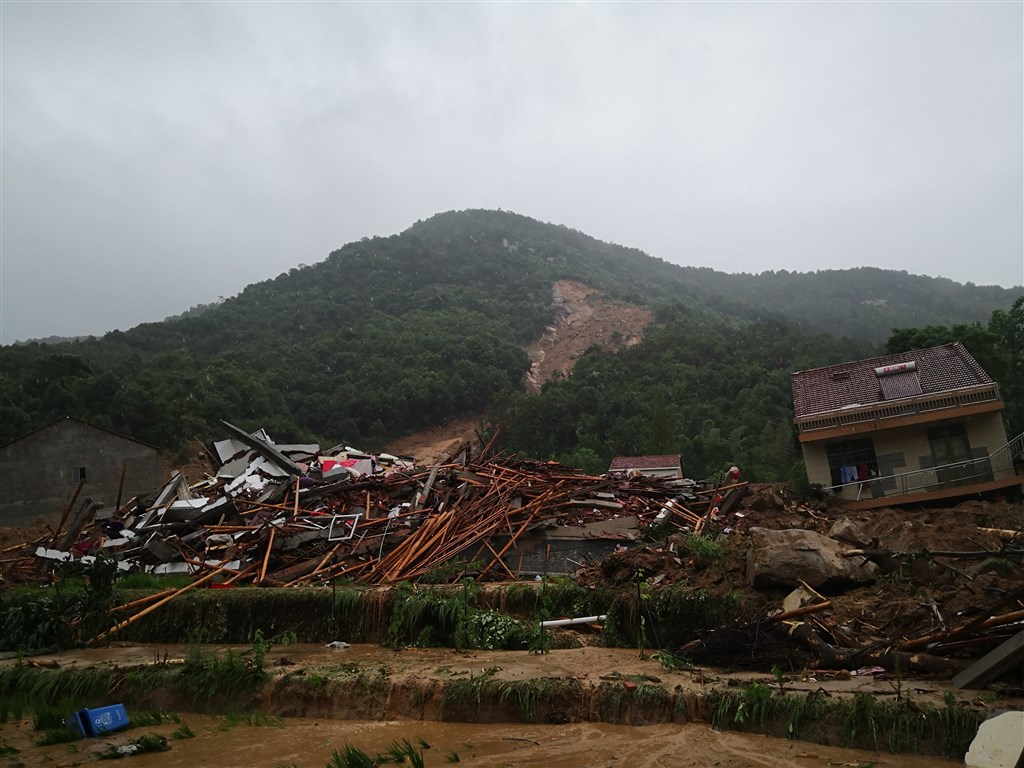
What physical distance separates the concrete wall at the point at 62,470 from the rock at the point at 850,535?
18763 millimetres

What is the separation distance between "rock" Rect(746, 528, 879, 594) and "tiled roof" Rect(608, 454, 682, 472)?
15817mm

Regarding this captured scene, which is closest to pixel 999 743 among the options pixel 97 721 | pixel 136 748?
pixel 136 748

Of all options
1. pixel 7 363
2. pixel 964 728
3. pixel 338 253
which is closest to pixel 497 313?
pixel 338 253

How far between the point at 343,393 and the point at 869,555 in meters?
40.9

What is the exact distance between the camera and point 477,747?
20.7 feet

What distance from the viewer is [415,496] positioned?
1452 cm

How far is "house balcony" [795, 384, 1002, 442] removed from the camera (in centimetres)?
1920

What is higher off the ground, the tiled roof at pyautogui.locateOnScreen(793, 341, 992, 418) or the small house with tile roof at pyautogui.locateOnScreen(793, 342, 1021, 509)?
the tiled roof at pyautogui.locateOnScreen(793, 341, 992, 418)

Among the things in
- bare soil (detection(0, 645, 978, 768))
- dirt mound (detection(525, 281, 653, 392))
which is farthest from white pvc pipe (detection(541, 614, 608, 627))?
dirt mound (detection(525, 281, 653, 392))

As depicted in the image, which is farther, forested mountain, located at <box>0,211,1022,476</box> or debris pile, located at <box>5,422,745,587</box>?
forested mountain, located at <box>0,211,1022,476</box>

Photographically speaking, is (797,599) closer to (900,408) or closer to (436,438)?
(900,408)

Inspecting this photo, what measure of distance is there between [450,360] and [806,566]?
1837 inches

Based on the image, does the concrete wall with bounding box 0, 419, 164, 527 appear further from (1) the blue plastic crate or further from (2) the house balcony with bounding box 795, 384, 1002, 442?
(2) the house balcony with bounding box 795, 384, 1002, 442

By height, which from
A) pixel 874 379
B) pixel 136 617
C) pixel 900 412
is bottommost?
pixel 136 617
